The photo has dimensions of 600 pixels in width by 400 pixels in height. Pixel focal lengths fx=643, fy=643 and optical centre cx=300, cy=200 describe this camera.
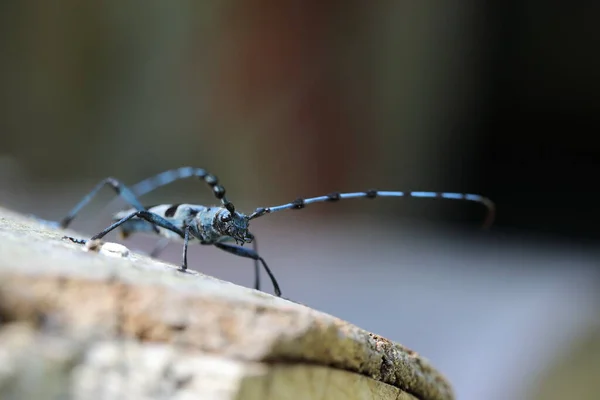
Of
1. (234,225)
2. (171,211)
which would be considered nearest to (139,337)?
(234,225)

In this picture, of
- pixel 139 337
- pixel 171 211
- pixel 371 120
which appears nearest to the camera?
pixel 139 337

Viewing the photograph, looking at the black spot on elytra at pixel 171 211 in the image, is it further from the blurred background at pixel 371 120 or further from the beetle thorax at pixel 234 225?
the blurred background at pixel 371 120

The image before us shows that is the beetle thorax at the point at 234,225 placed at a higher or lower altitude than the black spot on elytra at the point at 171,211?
higher

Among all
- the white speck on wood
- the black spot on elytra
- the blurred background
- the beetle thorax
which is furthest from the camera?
the blurred background

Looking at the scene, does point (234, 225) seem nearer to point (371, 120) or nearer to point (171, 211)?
point (171, 211)

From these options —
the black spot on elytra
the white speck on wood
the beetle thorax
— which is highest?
the white speck on wood

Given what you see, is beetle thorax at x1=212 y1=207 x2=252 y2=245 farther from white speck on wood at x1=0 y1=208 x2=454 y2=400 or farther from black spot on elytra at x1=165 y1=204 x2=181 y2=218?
white speck on wood at x1=0 y1=208 x2=454 y2=400

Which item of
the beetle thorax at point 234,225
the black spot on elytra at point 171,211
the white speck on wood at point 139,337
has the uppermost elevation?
the white speck on wood at point 139,337

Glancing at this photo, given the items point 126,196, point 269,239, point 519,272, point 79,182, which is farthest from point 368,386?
point 79,182

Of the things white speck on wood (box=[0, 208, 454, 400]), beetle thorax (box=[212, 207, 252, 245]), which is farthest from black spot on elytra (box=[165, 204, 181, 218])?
white speck on wood (box=[0, 208, 454, 400])

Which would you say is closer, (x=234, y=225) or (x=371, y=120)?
(x=234, y=225)

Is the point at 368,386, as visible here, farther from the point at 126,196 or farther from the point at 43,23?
the point at 43,23

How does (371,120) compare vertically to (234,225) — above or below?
above

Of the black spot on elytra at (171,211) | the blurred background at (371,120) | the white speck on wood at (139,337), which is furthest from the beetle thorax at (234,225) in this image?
the blurred background at (371,120)
